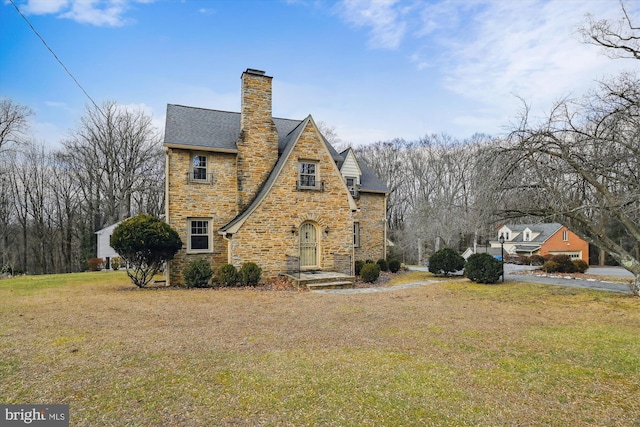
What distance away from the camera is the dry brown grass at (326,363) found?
12.1 ft

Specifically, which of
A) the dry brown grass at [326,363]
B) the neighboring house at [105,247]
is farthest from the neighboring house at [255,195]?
the neighboring house at [105,247]

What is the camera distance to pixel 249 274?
13070 millimetres

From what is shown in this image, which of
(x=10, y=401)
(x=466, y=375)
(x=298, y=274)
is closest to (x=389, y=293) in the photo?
(x=298, y=274)

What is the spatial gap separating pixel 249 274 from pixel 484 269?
953 cm

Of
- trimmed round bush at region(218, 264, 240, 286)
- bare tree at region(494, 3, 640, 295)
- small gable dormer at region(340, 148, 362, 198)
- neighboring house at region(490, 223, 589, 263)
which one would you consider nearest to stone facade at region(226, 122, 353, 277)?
trimmed round bush at region(218, 264, 240, 286)

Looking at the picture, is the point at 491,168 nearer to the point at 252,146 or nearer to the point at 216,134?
the point at 252,146

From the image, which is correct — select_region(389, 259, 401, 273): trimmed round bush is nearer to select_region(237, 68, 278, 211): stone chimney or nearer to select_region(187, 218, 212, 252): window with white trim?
select_region(237, 68, 278, 211): stone chimney

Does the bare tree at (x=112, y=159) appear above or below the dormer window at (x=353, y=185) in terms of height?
above

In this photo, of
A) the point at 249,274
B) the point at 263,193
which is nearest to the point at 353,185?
the point at 263,193

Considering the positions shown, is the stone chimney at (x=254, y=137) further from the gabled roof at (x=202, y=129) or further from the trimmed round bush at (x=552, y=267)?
the trimmed round bush at (x=552, y=267)

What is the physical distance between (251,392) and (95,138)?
34.4 metres

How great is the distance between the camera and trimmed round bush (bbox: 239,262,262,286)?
13.1 m

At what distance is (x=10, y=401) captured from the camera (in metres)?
3.82

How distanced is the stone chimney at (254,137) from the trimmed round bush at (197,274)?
121 inches
